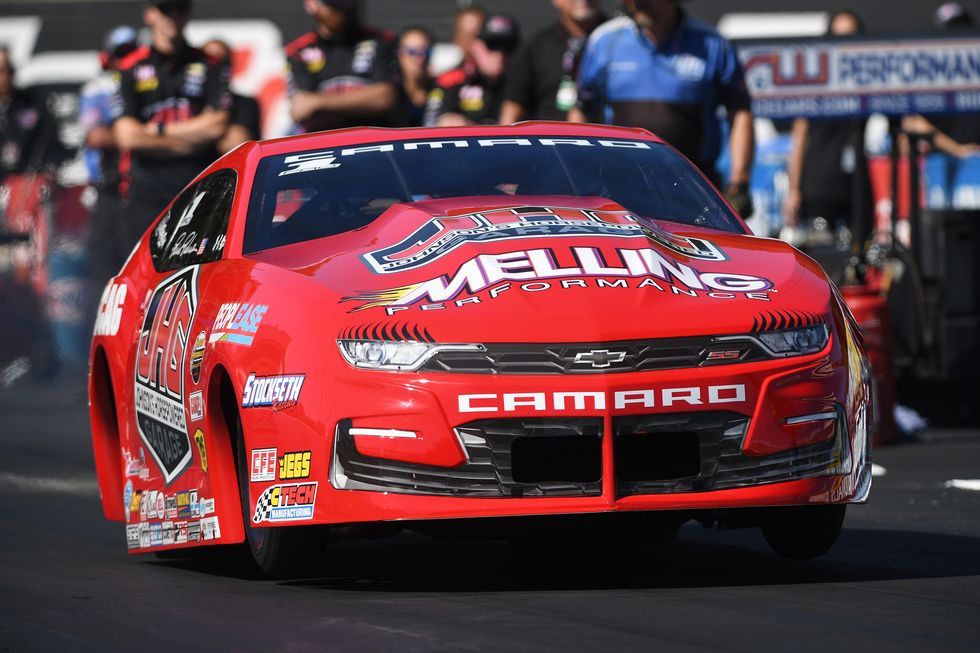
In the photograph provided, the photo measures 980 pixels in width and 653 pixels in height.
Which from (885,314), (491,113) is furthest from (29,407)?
(885,314)

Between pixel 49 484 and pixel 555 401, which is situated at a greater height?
pixel 555 401

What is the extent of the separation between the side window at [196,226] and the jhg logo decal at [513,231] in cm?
86

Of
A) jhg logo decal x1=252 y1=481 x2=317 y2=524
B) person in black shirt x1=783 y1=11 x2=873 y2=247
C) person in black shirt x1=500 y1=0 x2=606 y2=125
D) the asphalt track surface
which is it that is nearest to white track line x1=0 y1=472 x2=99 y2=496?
the asphalt track surface

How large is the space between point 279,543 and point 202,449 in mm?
475

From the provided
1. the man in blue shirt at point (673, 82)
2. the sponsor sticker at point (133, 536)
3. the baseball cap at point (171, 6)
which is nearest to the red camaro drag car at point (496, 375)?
the sponsor sticker at point (133, 536)

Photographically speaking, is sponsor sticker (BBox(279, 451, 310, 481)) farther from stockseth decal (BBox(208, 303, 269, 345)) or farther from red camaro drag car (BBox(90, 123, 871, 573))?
stockseth decal (BBox(208, 303, 269, 345))

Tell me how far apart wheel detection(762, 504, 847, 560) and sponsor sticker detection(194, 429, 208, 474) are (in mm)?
1630

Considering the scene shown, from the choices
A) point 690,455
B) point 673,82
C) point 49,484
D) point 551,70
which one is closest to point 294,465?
point 690,455

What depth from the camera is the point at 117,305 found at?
7.63m

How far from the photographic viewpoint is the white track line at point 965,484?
8.96 meters

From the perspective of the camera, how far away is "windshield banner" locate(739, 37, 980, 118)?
12.9m

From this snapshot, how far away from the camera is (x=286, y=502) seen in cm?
578

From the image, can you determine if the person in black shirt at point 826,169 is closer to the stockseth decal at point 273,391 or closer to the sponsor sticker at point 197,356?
the sponsor sticker at point 197,356

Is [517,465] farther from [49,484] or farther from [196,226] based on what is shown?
[49,484]
